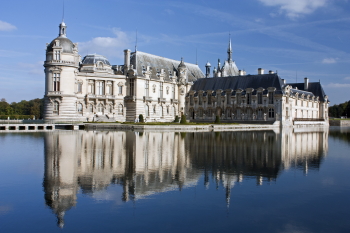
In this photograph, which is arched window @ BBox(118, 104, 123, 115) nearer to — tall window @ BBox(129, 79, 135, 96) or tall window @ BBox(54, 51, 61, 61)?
tall window @ BBox(129, 79, 135, 96)

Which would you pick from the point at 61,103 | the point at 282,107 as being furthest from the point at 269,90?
the point at 61,103

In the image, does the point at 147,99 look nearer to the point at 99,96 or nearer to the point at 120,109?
the point at 120,109

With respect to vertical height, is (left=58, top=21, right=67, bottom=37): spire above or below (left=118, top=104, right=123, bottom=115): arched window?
above

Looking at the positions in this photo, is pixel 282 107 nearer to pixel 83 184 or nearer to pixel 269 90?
pixel 269 90

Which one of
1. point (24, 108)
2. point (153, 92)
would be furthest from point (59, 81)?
point (24, 108)

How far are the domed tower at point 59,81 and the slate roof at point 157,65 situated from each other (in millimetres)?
14415

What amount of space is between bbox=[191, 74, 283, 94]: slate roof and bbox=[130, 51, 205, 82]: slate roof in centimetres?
413

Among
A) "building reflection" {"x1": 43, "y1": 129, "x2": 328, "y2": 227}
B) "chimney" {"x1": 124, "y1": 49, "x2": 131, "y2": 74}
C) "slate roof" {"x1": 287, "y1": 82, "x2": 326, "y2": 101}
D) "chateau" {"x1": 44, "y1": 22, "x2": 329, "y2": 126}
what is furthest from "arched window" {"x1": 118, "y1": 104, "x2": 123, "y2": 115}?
"slate roof" {"x1": 287, "y1": 82, "x2": 326, "y2": 101}

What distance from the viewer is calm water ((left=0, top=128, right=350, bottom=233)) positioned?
32.0ft

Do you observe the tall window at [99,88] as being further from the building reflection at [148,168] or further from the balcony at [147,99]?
the building reflection at [148,168]

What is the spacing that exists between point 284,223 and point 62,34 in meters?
57.4

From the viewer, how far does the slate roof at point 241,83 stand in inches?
2726

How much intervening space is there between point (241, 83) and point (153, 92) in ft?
61.1

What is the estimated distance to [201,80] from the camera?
3184 inches
